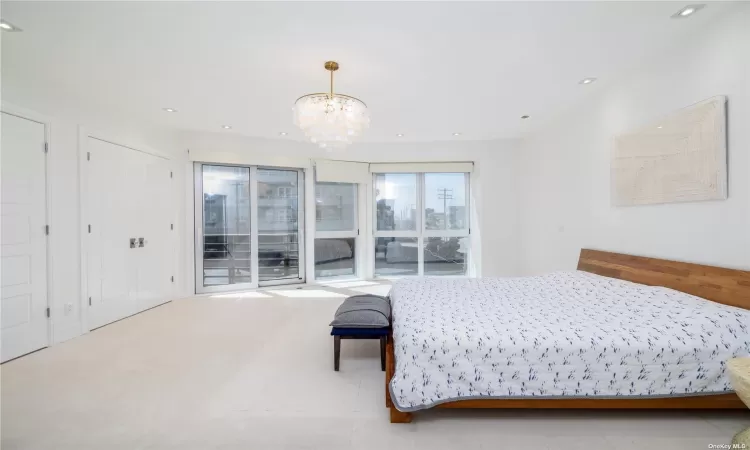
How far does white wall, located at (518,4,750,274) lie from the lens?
2004 mm

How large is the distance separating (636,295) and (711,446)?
981 mm

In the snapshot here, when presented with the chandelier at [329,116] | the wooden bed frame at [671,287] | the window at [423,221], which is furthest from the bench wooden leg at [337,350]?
the window at [423,221]

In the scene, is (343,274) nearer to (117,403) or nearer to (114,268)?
(114,268)

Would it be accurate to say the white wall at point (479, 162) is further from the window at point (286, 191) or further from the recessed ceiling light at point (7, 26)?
the recessed ceiling light at point (7, 26)

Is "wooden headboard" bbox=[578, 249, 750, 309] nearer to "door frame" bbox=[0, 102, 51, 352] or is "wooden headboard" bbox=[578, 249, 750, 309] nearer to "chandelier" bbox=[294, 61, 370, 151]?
"chandelier" bbox=[294, 61, 370, 151]

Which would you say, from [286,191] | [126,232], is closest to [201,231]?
[126,232]

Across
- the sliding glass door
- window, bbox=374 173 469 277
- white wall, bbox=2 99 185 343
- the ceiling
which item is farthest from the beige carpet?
window, bbox=374 173 469 277

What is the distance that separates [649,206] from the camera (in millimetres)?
2654

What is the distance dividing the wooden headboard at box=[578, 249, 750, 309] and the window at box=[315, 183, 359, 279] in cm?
371

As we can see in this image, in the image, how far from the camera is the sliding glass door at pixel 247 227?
4883mm

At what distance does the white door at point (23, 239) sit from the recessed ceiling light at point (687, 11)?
5.09 m

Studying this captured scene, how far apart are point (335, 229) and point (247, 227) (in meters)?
1.47

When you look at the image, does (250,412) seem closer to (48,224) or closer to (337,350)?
(337,350)

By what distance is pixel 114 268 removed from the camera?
362cm
